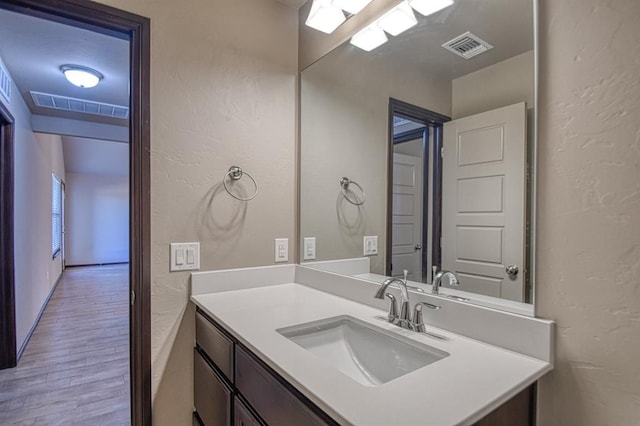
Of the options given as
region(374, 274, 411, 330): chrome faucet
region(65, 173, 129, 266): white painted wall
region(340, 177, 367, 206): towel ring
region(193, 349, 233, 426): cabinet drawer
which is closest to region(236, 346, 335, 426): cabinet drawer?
region(193, 349, 233, 426): cabinet drawer

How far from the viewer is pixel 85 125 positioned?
413 cm

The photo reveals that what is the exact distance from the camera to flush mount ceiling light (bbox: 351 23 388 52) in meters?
1.47

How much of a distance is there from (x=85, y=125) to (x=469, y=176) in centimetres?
469

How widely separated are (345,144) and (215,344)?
116 centimetres

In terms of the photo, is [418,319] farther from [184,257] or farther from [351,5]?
[351,5]

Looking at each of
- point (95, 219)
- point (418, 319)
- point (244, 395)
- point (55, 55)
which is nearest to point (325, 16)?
point (418, 319)

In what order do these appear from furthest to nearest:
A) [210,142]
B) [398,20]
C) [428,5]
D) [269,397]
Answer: [210,142]
[398,20]
[428,5]
[269,397]

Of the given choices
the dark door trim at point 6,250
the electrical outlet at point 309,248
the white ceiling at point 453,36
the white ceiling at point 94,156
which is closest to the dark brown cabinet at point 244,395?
the electrical outlet at point 309,248

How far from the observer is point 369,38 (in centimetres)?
152

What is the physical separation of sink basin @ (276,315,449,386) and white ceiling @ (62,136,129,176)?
19.9 feet

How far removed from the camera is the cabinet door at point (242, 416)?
990 millimetres

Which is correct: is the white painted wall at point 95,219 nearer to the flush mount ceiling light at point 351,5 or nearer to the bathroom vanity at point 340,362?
the bathroom vanity at point 340,362

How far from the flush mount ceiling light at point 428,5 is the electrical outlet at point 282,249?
1.24 metres

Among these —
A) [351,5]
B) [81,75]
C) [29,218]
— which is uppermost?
[81,75]
